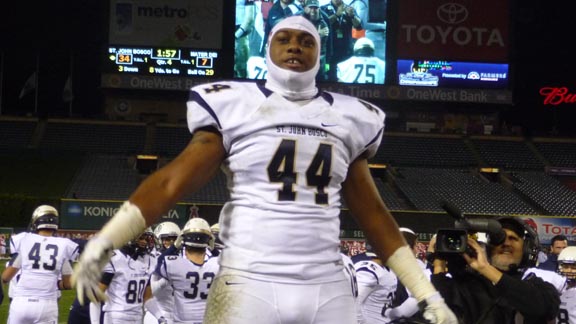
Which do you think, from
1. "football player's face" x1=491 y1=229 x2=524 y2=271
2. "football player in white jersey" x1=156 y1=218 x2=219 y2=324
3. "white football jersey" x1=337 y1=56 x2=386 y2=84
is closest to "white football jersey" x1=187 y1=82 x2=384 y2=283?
"football player's face" x1=491 y1=229 x2=524 y2=271

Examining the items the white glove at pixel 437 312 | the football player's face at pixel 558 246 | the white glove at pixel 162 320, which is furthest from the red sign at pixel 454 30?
the white glove at pixel 437 312

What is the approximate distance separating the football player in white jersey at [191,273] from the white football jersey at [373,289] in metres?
1.14

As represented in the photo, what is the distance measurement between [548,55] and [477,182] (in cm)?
1242

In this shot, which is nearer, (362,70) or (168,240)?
(168,240)

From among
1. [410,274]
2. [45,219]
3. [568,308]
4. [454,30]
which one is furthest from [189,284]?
[454,30]

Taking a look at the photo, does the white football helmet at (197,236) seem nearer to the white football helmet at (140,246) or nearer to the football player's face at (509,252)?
the white football helmet at (140,246)

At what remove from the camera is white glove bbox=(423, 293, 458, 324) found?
324 centimetres

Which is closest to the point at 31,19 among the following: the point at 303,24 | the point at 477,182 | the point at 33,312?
the point at 477,182

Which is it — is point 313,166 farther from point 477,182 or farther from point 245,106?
point 477,182

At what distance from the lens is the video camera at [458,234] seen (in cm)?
343

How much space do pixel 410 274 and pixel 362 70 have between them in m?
29.7

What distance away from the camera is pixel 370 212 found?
3486 mm

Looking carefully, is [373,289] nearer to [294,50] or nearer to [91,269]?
[294,50]

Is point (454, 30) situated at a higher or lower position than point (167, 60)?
higher
